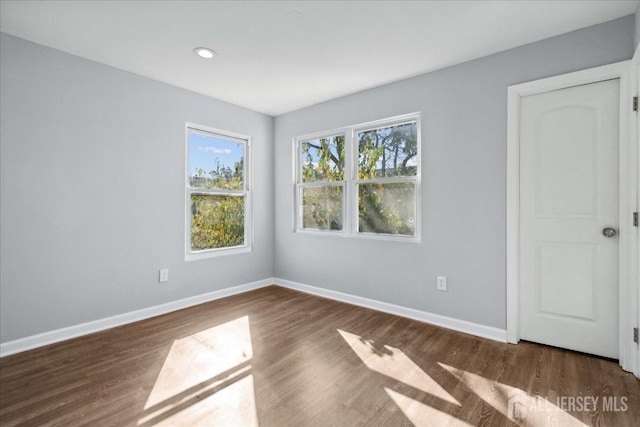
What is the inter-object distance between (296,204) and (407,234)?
169 cm

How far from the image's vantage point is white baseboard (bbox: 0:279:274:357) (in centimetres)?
245

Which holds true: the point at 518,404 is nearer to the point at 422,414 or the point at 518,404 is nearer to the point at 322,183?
the point at 422,414

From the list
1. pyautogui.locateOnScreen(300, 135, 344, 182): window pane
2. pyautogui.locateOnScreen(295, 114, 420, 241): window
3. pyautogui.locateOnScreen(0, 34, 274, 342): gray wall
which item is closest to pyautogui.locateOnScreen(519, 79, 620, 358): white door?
pyautogui.locateOnScreen(295, 114, 420, 241): window

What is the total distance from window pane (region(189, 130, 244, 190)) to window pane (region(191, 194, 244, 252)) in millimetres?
179

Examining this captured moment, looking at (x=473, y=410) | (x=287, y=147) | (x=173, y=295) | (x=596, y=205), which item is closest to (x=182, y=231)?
(x=173, y=295)

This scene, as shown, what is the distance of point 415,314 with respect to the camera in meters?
3.15

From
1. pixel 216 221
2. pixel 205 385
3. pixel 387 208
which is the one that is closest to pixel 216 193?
pixel 216 221

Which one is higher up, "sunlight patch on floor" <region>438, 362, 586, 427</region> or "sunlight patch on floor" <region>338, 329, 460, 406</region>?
"sunlight patch on floor" <region>338, 329, 460, 406</region>

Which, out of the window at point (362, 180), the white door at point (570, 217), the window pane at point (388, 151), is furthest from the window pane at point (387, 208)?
the white door at point (570, 217)

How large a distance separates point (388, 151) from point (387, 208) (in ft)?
2.10

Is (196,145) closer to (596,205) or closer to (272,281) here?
(272,281)

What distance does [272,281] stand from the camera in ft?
15.0

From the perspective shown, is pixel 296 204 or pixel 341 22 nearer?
pixel 341 22

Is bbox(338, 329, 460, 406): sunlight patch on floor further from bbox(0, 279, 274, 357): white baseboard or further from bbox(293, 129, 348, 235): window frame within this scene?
bbox(0, 279, 274, 357): white baseboard
